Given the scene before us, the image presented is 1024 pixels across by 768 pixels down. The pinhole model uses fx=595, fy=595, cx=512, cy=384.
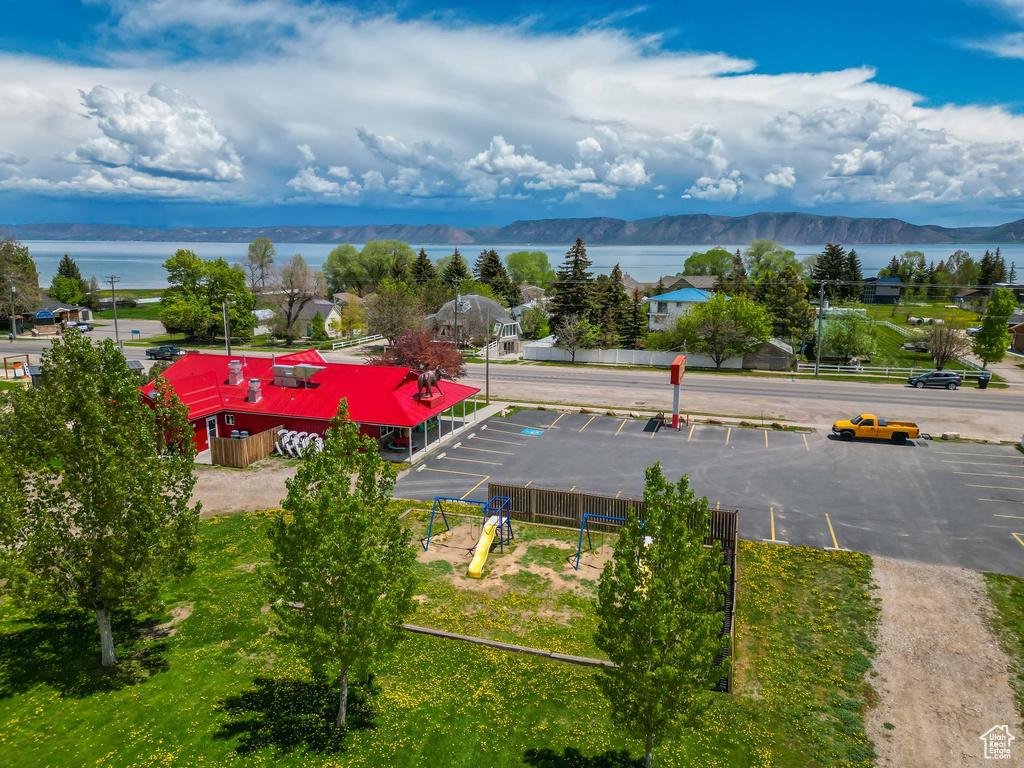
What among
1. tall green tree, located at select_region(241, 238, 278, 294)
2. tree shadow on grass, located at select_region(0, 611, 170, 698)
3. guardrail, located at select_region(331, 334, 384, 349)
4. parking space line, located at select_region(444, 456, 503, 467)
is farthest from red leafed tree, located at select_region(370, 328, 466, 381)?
tall green tree, located at select_region(241, 238, 278, 294)

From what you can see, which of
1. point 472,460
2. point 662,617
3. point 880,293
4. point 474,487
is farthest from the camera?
point 880,293

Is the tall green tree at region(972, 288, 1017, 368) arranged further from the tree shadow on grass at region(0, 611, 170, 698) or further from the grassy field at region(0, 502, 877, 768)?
the tree shadow on grass at region(0, 611, 170, 698)

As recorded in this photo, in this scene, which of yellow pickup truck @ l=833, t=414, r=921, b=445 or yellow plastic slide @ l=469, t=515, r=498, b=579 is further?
yellow pickup truck @ l=833, t=414, r=921, b=445

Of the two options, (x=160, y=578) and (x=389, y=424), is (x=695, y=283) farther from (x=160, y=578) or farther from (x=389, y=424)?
(x=160, y=578)

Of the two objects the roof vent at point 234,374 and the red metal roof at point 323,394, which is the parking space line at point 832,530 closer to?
the red metal roof at point 323,394

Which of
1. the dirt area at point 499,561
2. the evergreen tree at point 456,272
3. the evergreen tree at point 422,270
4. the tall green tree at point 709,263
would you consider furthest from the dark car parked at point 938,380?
the tall green tree at point 709,263

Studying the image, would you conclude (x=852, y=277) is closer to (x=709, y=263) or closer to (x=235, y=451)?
(x=709, y=263)

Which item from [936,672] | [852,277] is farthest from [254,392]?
A: [852,277]
